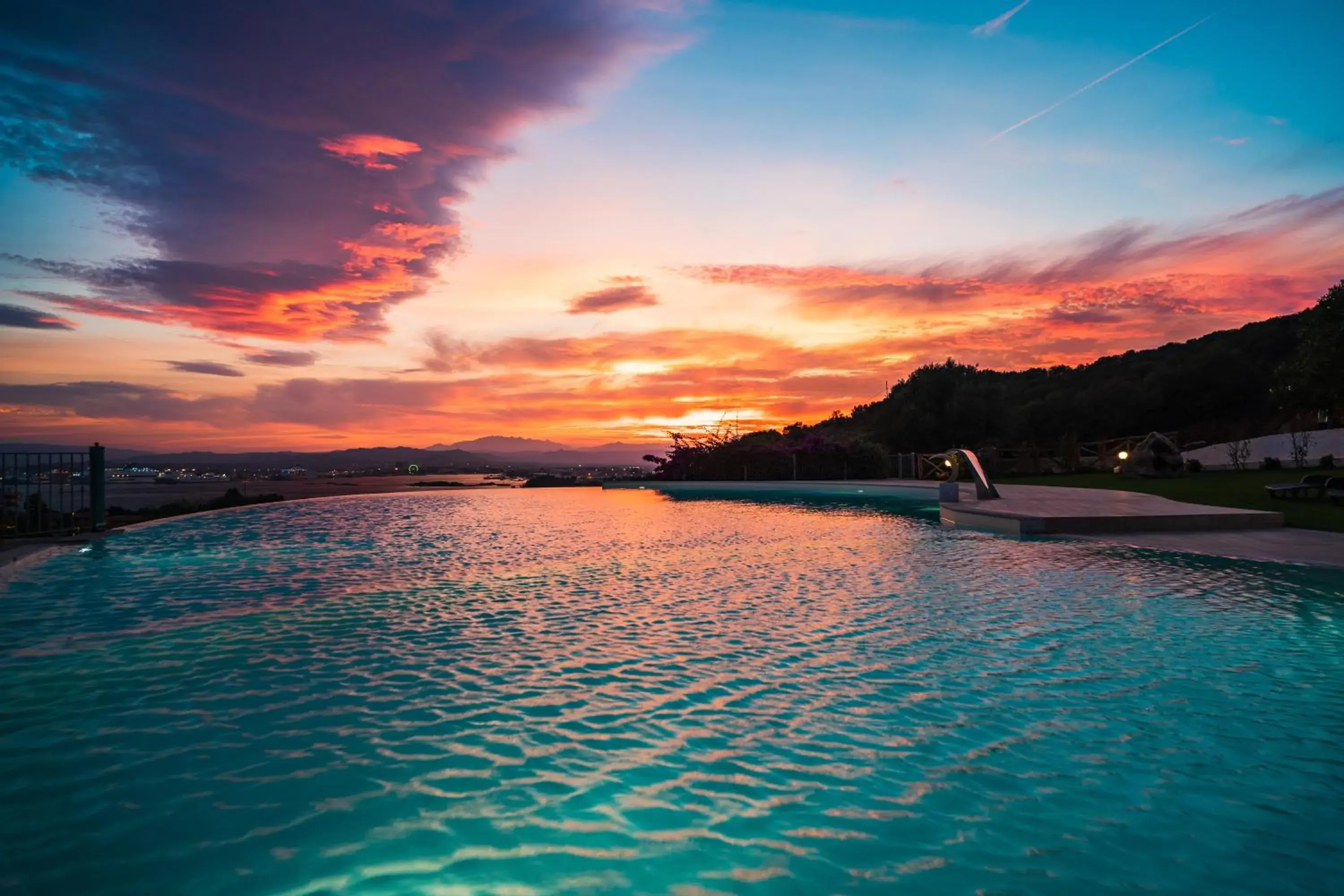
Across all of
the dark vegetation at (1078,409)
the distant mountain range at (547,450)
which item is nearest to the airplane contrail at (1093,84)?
the dark vegetation at (1078,409)

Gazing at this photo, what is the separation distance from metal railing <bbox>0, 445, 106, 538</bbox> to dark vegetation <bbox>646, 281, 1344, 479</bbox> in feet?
68.7

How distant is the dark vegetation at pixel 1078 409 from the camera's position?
2142 cm

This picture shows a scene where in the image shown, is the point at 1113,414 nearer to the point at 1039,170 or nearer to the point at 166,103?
the point at 1039,170

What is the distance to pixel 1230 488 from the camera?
51.8ft

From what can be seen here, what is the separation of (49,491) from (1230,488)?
24.0m

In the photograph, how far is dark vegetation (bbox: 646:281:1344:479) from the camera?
21.4 meters

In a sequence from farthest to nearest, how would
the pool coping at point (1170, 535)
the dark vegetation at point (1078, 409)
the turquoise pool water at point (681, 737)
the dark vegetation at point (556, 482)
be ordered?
the dark vegetation at point (556, 482) → the dark vegetation at point (1078, 409) → the pool coping at point (1170, 535) → the turquoise pool water at point (681, 737)

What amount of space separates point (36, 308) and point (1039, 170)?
22.1m

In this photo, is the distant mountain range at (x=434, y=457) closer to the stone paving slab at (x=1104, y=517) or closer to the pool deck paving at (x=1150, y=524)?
the pool deck paving at (x=1150, y=524)

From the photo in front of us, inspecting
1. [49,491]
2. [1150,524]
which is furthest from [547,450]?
[1150,524]

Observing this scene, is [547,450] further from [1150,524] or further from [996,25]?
[1150,524]

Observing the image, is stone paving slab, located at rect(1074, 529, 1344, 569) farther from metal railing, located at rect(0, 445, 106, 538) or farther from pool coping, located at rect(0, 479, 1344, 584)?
metal railing, located at rect(0, 445, 106, 538)

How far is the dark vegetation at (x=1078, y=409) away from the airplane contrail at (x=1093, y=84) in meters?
13.2

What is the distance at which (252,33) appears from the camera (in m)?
10.7
